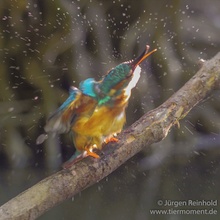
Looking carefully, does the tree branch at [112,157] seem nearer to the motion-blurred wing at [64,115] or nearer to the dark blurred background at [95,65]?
the motion-blurred wing at [64,115]

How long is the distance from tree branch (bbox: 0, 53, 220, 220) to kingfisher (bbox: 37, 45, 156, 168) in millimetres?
64

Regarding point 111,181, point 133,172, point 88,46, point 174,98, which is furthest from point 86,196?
point 174,98

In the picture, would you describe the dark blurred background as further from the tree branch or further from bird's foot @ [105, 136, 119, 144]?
bird's foot @ [105, 136, 119, 144]

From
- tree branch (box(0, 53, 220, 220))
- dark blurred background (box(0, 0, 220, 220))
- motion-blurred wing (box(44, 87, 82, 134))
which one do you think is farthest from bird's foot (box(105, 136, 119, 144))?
dark blurred background (box(0, 0, 220, 220))

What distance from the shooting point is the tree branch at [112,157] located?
2.35 ft

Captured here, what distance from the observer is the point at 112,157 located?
2.61 ft

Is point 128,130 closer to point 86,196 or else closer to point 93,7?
point 93,7

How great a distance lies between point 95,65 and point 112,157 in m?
0.85

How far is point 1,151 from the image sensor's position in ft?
5.87

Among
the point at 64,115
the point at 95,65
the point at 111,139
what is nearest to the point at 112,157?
the point at 111,139

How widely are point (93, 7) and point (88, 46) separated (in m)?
0.15

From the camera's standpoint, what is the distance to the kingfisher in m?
0.67

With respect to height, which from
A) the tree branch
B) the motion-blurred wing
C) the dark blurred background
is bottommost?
the dark blurred background

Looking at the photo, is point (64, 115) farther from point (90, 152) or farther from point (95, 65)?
point (95, 65)
